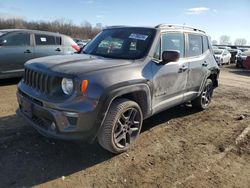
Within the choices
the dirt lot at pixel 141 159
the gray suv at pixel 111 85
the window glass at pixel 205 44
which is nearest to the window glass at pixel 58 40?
the dirt lot at pixel 141 159

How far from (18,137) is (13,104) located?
2030mm

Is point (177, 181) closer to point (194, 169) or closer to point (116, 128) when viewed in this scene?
point (194, 169)

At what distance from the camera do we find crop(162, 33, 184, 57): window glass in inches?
185

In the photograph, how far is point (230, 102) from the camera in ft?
25.7

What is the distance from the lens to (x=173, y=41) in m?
4.99

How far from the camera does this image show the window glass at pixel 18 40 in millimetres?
7984

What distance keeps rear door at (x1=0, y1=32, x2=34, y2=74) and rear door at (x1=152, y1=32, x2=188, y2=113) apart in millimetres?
5197

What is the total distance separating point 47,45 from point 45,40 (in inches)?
7.1

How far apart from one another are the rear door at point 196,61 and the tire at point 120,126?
5.94 feet

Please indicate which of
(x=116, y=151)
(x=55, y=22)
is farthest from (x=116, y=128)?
(x=55, y=22)

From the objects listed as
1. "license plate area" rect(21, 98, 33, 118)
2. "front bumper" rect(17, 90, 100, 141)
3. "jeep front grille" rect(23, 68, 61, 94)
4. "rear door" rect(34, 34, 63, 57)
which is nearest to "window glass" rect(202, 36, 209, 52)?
"front bumper" rect(17, 90, 100, 141)

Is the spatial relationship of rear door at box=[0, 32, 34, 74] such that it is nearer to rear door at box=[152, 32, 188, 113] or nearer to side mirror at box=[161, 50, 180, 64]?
rear door at box=[152, 32, 188, 113]

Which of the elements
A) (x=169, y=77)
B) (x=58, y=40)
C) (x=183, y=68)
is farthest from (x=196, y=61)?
(x=58, y=40)

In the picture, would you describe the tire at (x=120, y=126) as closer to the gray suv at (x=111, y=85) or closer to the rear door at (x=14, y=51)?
the gray suv at (x=111, y=85)
